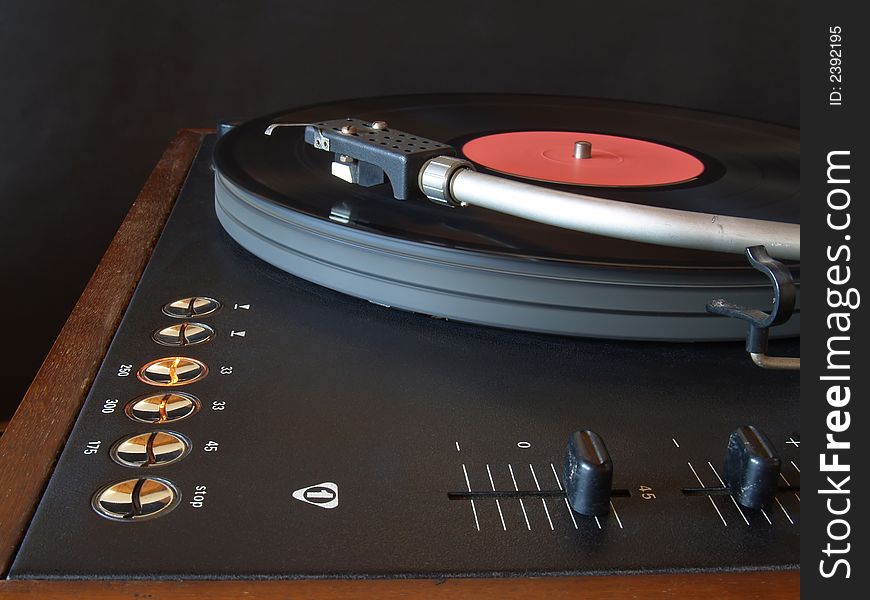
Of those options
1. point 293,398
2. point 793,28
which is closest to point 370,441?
point 293,398

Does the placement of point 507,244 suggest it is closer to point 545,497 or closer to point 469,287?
point 469,287

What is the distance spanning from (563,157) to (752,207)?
0.72 feet

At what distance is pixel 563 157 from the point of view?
3.35 ft

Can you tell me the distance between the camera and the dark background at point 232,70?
1.72 metres

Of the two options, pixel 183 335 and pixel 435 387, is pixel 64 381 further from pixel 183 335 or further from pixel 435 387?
pixel 435 387

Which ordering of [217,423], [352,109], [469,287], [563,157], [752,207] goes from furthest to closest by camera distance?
[352,109], [563,157], [752,207], [469,287], [217,423]

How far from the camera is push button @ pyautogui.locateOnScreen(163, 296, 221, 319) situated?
0.74m

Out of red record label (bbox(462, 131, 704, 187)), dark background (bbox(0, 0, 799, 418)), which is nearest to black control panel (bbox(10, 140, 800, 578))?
red record label (bbox(462, 131, 704, 187))

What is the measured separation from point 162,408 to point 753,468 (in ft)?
1.09

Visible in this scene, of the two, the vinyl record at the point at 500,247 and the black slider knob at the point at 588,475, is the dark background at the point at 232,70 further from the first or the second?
the black slider knob at the point at 588,475

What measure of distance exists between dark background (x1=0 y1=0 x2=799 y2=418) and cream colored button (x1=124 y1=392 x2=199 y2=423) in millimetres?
1250

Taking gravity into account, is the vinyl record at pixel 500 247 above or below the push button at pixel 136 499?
above

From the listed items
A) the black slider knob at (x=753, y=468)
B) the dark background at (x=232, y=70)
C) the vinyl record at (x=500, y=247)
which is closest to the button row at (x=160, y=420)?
the vinyl record at (x=500, y=247)

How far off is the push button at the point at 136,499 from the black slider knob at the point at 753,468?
0.95 feet
